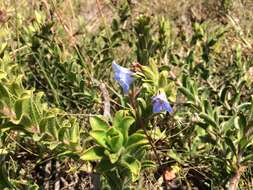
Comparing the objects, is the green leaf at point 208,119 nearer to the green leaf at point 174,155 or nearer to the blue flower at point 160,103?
the green leaf at point 174,155

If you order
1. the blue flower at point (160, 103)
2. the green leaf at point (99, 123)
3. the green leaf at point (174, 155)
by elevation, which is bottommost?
the green leaf at point (174, 155)

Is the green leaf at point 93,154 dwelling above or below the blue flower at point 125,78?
below

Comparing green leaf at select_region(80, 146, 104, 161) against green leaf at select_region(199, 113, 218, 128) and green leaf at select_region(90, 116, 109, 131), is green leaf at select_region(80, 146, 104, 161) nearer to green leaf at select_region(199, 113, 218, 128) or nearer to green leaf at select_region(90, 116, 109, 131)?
green leaf at select_region(90, 116, 109, 131)

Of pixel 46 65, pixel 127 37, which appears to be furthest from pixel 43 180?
pixel 127 37

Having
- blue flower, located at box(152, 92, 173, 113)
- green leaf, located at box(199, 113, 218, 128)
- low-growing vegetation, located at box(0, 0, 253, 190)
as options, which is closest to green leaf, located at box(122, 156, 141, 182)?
low-growing vegetation, located at box(0, 0, 253, 190)

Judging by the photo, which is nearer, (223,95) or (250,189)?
(250,189)

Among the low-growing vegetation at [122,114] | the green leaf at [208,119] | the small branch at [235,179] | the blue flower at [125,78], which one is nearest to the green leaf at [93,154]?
the low-growing vegetation at [122,114]

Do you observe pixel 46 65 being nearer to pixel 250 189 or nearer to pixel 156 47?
pixel 156 47
